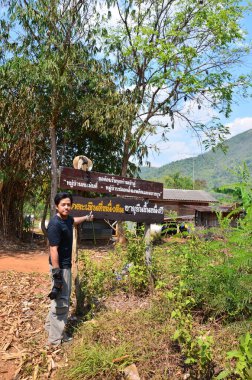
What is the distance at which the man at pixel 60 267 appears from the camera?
4.27 meters

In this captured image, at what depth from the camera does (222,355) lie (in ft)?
12.4

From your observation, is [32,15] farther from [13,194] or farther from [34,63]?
[13,194]

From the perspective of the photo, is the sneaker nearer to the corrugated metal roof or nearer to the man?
the man

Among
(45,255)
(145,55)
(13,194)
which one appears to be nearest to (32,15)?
(145,55)

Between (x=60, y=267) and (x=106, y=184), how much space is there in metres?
1.64

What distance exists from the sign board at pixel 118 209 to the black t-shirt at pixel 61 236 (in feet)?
2.04

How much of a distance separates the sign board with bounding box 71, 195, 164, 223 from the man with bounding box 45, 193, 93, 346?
65 centimetres

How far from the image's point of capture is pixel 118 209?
568 centimetres

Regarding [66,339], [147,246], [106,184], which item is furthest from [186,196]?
[66,339]

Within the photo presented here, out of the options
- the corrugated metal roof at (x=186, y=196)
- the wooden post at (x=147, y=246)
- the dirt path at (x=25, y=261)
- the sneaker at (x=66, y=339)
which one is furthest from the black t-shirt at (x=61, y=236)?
the corrugated metal roof at (x=186, y=196)

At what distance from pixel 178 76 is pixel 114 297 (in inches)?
392

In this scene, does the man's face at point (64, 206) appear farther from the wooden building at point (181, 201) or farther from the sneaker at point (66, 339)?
the wooden building at point (181, 201)

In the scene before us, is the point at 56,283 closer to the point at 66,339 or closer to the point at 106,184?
the point at 66,339

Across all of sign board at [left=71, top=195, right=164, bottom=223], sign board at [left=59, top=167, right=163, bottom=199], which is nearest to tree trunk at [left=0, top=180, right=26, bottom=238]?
sign board at [left=59, top=167, right=163, bottom=199]
